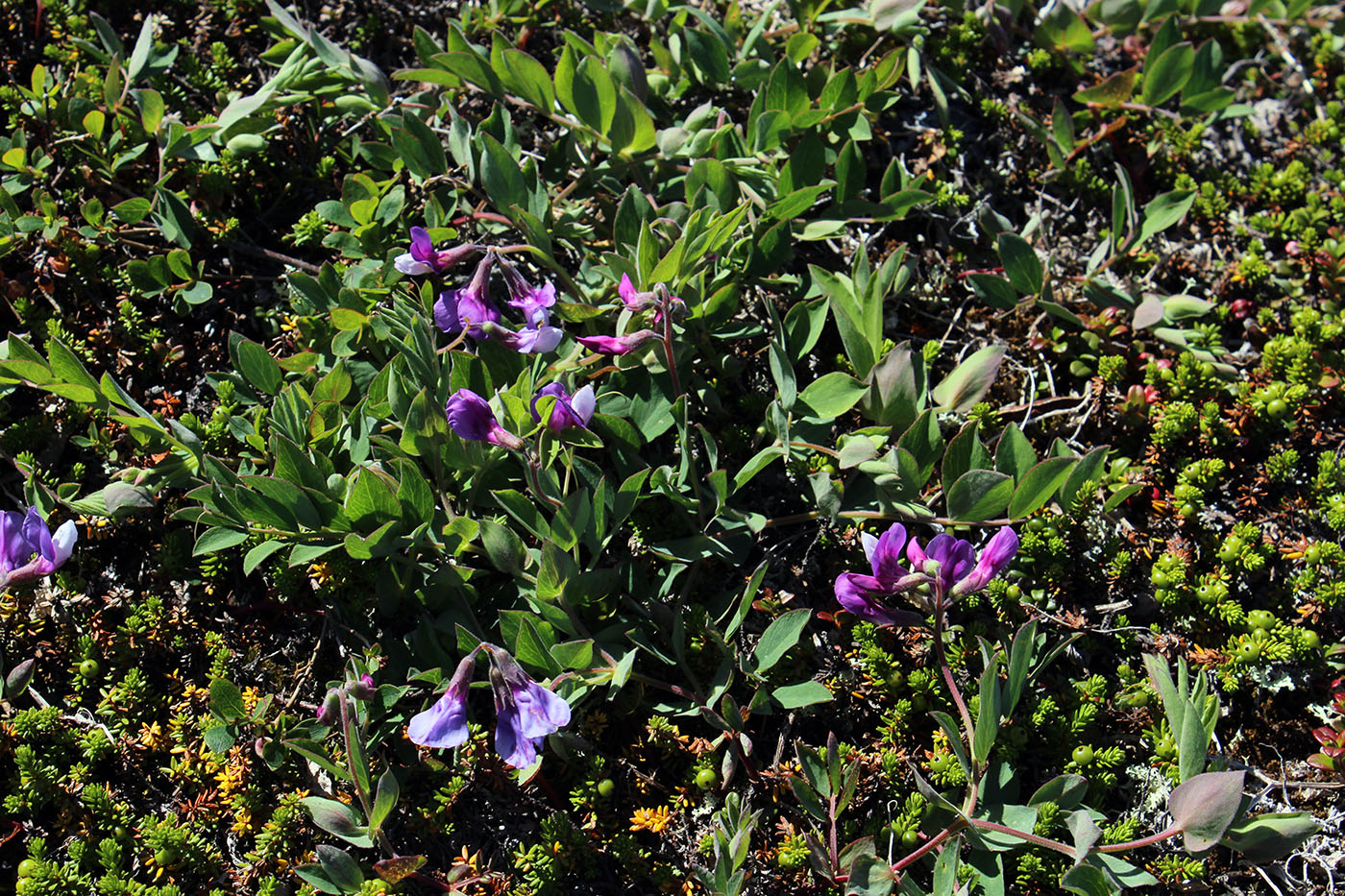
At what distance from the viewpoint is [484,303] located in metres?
2.43

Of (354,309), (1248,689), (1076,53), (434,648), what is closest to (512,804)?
(434,648)

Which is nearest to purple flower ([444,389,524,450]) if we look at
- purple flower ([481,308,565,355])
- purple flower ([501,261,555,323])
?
purple flower ([481,308,565,355])

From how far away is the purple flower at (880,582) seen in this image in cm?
221

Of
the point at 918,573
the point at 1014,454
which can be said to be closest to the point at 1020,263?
the point at 1014,454

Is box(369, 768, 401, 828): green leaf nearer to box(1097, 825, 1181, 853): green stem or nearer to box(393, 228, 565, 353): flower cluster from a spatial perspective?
box(393, 228, 565, 353): flower cluster

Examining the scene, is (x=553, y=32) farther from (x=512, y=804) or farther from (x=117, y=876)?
(x=117, y=876)

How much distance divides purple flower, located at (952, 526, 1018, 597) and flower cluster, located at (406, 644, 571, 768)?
0.93 meters

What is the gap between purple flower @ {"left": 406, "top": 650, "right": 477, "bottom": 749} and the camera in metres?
2.01

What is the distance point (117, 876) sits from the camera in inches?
88.1

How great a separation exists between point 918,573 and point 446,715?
3.44 ft

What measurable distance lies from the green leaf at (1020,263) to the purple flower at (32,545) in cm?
261

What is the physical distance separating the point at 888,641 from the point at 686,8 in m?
2.08

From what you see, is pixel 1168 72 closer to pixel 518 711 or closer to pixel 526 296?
pixel 526 296

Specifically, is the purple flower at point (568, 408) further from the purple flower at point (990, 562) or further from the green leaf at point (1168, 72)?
the green leaf at point (1168, 72)
